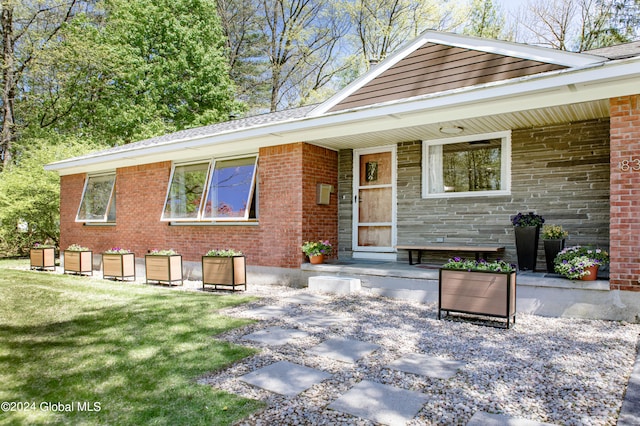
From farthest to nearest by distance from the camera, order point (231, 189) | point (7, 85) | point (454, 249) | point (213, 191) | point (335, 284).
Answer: point (7, 85) < point (213, 191) < point (231, 189) < point (454, 249) < point (335, 284)

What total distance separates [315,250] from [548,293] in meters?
3.73

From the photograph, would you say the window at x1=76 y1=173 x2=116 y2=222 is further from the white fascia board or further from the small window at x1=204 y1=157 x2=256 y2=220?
the white fascia board

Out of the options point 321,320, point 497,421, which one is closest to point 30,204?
point 321,320

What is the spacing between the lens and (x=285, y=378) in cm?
323

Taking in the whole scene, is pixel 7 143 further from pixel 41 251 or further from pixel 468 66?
pixel 468 66

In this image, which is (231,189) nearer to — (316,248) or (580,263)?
(316,248)

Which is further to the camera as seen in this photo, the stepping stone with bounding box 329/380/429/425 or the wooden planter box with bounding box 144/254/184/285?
the wooden planter box with bounding box 144/254/184/285

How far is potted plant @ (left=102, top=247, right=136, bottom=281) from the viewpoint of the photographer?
29.4ft

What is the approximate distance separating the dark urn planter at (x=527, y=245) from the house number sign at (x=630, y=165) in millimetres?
1502

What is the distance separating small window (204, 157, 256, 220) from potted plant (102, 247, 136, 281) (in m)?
1.87

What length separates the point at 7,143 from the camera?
19297 millimetres

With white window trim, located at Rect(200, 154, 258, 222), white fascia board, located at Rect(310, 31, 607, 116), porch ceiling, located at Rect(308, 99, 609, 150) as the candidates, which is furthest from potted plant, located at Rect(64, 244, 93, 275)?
white fascia board, located at Rect(310, 31, 607, 116)

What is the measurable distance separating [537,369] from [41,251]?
11.5 metres

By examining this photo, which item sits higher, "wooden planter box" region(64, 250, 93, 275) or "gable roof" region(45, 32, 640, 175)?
"gable roof" region(45, 32, 640, 175)
